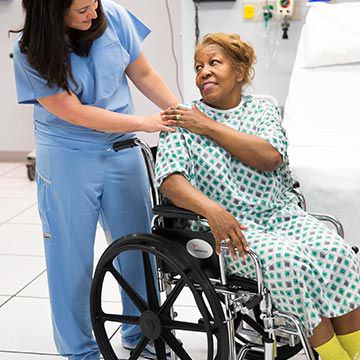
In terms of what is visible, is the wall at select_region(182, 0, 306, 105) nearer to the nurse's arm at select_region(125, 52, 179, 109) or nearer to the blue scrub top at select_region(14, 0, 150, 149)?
the nurse's arm at select_region(125, 52, 179, 109)

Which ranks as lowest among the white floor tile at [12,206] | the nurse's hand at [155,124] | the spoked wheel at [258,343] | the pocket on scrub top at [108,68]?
the white floor tile at [12,206]

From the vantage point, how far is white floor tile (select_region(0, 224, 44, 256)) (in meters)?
3.55

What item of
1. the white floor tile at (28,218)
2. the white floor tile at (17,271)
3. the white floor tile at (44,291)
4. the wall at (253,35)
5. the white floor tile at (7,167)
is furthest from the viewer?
the white floor tile at (7,167)

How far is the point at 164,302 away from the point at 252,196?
0.40 meters

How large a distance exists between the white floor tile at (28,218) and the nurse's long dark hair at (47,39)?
209cm

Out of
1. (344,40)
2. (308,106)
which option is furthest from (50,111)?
(344,40)

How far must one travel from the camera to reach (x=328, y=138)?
277cm

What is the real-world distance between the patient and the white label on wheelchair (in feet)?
0.20

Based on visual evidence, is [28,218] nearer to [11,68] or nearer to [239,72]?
[11,68]

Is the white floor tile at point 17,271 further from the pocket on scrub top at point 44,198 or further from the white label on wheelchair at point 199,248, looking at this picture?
the white label on wheelchair at point 199,248

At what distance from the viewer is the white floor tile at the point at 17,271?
309 centimetres

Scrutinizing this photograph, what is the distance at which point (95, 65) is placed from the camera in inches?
84.2

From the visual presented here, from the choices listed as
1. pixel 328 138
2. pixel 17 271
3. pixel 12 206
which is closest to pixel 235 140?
pixel 328 138

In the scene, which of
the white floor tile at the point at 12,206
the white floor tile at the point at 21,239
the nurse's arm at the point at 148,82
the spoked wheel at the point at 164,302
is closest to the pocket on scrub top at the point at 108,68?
the nurse's arm at the point at 148,82
